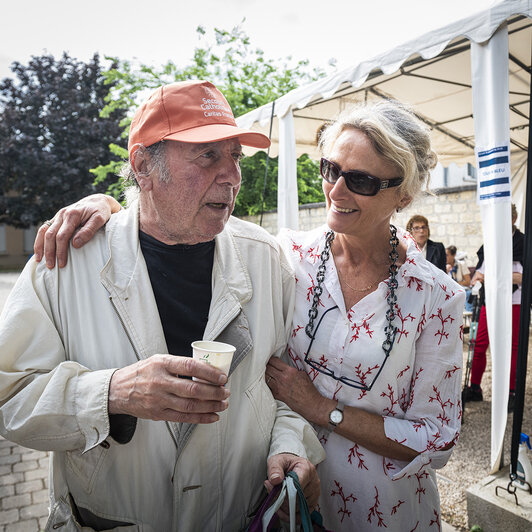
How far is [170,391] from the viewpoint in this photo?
1201 mm

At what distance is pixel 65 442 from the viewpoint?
1328 millimetres

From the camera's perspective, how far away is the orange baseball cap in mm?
1621

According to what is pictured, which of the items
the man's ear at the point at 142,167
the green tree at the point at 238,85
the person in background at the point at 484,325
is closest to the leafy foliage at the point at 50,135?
the green tree at the point at 238,85

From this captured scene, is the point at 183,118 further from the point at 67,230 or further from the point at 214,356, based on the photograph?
the point at 214,356

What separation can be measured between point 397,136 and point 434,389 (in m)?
1.09

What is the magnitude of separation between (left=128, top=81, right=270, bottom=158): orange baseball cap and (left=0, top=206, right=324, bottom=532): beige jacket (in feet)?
1.18

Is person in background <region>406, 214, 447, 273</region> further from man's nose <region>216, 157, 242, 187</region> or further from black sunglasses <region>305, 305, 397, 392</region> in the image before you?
man's nose <region>216, 157, 242, 187</region>

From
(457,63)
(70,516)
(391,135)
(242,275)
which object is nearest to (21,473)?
(70,516)

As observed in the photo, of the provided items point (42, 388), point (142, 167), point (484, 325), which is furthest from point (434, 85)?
point (42, 388)

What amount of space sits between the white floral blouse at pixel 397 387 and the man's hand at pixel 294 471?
31cm

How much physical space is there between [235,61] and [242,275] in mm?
16870

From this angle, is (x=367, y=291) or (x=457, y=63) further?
(x=457, y=63)

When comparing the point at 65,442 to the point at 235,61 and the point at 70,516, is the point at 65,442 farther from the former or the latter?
the point at 235,61

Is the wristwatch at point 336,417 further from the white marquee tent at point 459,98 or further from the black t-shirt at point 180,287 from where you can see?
the white marquee tent at point 459,98
